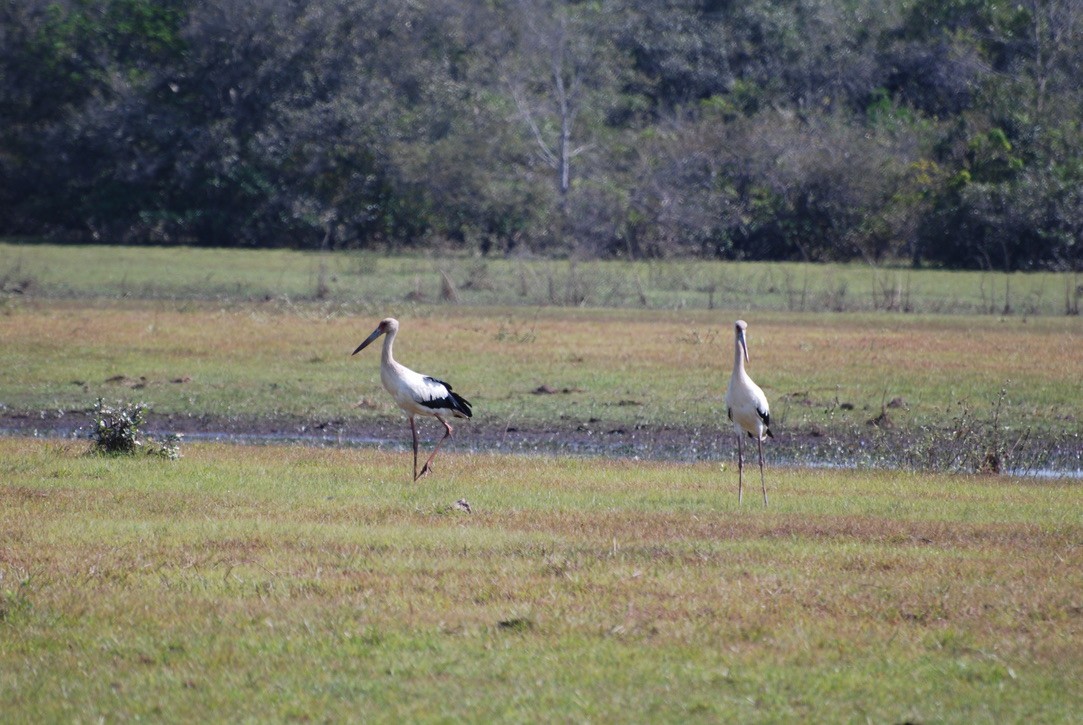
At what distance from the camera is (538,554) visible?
8.30 m

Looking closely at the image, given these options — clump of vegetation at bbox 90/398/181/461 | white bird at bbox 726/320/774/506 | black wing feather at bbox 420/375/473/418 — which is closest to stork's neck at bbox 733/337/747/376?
white bird at bbox 726/320/774/506

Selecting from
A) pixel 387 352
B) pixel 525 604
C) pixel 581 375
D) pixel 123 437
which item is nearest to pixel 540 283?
pixel 581 375

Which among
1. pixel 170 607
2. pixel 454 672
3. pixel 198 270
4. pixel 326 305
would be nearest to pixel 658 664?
pixel 454 672

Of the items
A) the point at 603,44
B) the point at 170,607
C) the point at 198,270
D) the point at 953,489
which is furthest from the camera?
the point at 603,44

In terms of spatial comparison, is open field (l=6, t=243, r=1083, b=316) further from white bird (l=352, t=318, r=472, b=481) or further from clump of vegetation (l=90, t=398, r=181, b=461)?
clump of vegetation (l=90, t=398, r=181, b=461)

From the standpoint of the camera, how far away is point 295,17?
150 ft

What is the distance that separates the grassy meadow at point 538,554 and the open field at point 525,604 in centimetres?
2

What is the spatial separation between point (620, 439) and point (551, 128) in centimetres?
3220

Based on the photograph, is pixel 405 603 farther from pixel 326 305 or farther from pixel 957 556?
pixel 326 305

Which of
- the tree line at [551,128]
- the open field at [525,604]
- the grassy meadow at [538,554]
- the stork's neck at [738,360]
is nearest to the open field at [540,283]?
the tree line at [551,128]

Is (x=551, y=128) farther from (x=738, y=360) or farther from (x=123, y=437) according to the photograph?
(x=738, y=360)

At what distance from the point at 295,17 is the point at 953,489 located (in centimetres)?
3803

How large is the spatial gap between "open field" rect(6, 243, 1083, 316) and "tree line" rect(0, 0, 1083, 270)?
3245 mm

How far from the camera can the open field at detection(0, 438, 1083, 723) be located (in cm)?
582
